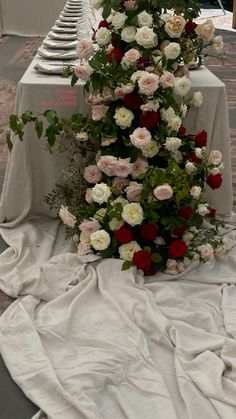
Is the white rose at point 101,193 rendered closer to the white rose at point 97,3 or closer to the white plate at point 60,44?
the white rose at point 97,3

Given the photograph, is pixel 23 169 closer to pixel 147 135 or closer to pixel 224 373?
pixel 147 135

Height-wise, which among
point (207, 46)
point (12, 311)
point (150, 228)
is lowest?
point (12, 311)

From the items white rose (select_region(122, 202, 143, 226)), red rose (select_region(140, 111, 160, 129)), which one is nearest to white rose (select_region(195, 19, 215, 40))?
red rose (select_region(140, 111, 160, 129))

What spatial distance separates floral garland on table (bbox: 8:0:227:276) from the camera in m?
2.03

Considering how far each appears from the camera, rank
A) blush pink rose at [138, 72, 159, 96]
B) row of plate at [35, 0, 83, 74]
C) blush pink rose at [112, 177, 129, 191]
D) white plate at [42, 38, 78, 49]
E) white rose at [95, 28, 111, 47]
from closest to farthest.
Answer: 1. blush pink rose at [138, 72, 159, 96]
2. white rose at [95, 28, 111, 47]
3. blush pink rose at [112, 177, 129, 191]
4. row of plate at [35, 0, 83, 74]
5. white plate at [42, 38, 78, 49]

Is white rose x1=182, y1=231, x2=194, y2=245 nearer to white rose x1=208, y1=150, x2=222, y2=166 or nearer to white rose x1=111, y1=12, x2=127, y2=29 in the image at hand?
white rose x1=208, y1=150, x2=222, y2=166

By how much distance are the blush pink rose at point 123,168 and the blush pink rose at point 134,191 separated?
5 centimetres

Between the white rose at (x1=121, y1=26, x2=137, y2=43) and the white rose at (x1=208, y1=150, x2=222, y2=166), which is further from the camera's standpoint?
the white rose at (x1=208, y1=150, x2=222, y2=166)

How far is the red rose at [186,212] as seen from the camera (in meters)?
2.12

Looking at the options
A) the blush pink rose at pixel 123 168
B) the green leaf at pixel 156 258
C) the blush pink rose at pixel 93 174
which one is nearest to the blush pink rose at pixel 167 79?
the blush pink rose at pixel 123 168

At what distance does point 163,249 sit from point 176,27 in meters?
0.85

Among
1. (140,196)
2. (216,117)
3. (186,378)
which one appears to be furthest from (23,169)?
(186,378)

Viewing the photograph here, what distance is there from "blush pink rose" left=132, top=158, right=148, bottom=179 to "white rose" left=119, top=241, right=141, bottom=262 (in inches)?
10.9

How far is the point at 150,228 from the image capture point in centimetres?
207
